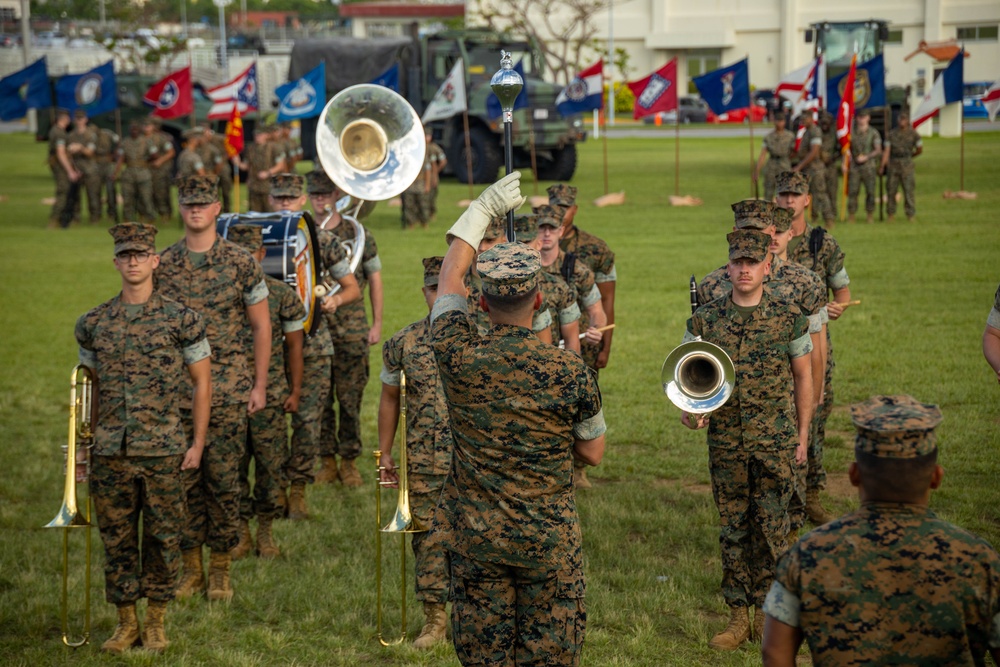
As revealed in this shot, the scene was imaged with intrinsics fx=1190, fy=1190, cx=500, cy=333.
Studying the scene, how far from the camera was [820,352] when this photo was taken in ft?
21.4

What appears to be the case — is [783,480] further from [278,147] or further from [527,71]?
[527,71]

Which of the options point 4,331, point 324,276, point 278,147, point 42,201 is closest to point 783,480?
point 324,276

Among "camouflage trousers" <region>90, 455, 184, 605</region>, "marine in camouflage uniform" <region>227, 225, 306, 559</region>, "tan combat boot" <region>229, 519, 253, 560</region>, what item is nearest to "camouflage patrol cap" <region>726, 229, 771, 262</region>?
"marine in camouflage uniform" <region>227, 225, 306, 559</region>

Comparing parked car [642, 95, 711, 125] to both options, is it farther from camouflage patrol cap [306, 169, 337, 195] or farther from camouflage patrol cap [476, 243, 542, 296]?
camouflage patrol cap [476, 243, 542, 296]

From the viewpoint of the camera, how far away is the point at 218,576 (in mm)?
6949

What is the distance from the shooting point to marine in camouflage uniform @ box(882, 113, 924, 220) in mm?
22172

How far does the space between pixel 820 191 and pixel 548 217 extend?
1535 centimetres

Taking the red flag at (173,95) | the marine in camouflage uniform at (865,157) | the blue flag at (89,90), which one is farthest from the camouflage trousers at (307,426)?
the red flag at (173,95)

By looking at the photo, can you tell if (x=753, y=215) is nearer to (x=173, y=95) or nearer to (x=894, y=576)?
(x=894, y=576)

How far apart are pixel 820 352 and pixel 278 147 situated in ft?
62.5

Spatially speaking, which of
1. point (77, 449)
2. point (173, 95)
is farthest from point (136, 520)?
point (173, 95)

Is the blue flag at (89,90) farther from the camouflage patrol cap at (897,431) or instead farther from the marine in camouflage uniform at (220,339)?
the camouflage patrol cap at (897,431)

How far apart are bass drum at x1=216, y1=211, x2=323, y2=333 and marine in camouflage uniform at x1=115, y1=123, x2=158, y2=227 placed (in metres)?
17.8

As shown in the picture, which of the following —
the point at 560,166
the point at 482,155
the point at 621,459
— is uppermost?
the point at 482,155
